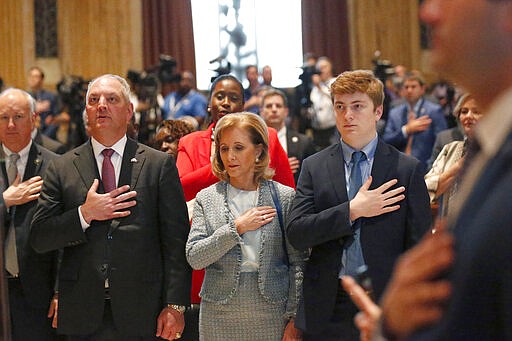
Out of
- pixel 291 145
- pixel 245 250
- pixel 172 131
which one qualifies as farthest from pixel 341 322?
pixel 291 145

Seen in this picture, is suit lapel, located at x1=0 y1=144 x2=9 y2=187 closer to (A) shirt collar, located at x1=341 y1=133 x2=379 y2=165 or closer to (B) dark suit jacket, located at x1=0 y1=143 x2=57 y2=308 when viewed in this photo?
(B) dark suit jacket, located at x1=0 y1=143 x2=57 y2=308

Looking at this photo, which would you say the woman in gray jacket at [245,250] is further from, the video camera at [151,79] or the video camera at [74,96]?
the video camera at [74,96]

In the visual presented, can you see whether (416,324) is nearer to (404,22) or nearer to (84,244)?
(84,244)

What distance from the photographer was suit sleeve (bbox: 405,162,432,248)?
3543mm

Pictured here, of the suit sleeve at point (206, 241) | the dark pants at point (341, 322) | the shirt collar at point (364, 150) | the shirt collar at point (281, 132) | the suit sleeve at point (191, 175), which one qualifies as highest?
the shirt collar at point (281, 132)

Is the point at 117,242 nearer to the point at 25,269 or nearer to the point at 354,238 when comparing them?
the point at 25,269

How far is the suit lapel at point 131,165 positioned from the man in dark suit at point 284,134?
7.04 feet

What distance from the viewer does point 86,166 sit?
159 inches

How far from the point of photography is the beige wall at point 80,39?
1337 cm

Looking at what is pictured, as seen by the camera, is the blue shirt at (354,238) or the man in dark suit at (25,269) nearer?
the blue shirt at (354,238)

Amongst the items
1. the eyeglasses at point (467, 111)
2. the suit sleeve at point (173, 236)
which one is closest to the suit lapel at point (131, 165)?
the suit sleeve at point (173, 236)

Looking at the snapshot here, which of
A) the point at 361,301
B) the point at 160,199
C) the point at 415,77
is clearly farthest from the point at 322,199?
the point at 415,77

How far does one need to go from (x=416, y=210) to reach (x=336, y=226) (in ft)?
1.14

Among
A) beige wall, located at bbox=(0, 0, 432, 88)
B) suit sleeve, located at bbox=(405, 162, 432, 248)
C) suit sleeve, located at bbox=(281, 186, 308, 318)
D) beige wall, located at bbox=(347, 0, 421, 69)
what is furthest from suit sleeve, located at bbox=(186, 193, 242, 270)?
beige wall, located at bbox=(347, 0, 421, 69)
